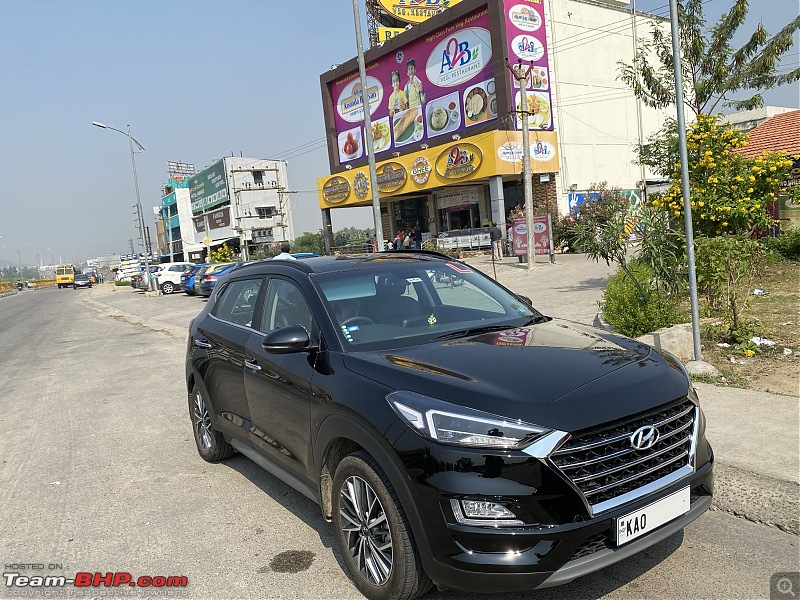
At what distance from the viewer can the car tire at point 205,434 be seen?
5086 mm

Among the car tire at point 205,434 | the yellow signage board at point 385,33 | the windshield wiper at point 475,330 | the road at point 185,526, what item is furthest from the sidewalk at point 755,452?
the yellow signage board at point 385,33

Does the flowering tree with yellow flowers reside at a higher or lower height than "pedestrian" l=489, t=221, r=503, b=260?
higher

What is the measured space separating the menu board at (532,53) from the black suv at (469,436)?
24.9 metres

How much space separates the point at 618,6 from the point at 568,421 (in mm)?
35655

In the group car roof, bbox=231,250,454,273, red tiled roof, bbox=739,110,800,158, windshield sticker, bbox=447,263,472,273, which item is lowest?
windshield sticker, bbox=447,263,472,273

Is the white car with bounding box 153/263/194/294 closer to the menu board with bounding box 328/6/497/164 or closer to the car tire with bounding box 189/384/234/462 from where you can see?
the menu board with bounding box 328/6/497/164

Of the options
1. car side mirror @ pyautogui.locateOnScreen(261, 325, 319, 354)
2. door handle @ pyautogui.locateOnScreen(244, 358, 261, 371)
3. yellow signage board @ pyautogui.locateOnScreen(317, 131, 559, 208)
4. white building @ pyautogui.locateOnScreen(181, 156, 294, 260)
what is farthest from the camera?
white building @ pyautogui.locateOnScreen(181, 156, 294, 260)

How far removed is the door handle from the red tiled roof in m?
17.5

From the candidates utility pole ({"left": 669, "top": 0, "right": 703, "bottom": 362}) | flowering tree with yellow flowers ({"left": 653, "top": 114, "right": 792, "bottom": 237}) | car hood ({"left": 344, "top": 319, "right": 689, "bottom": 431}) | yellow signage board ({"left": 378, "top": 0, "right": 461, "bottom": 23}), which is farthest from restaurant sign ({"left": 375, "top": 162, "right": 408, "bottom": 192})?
car hood ({"left": 344, "top": 319, "right": 689, "bottom": 431})

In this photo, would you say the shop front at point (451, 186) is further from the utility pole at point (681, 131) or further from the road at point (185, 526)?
the road at point (185, 526)

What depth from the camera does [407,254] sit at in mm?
4652

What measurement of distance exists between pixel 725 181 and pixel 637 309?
4.79 meters

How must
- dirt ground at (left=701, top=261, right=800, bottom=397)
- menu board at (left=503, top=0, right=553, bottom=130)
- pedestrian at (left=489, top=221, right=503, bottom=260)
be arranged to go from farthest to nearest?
menu board at (left=503, top=0, right=553, bottom=130), pedestrian at (left=489, top=221, right=503, bottom=260), dirt ground at (left=701, top=261, right=800, bottom=397)

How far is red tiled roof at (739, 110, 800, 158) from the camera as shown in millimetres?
17938
